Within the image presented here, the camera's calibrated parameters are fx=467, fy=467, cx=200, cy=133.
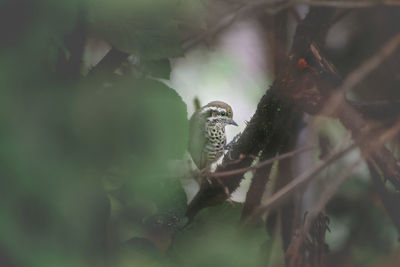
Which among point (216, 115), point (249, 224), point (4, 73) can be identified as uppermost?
point (4, 73)

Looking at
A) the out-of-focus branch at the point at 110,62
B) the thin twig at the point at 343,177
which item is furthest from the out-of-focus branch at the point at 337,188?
the out-of-focus branch at the point at 110,62

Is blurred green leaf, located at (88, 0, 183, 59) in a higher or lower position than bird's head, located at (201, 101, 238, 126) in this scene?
higher

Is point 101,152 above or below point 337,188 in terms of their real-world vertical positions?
above

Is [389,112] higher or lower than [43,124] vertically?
lower

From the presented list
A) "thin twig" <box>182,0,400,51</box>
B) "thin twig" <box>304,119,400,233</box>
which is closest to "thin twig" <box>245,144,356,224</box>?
"thin twig" <box>304,119,400,233</box>

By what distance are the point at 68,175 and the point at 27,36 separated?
117mm

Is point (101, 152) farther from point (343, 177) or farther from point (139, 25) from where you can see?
point (343, 177)

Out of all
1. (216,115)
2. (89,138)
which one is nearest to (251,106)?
(216,115)

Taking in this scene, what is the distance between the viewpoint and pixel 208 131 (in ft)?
1.48

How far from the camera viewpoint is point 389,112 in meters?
0.45

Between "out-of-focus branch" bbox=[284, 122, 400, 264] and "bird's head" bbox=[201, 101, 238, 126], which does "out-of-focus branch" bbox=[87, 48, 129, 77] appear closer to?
"bird's head" bbox=[201, 101, 238, 126]

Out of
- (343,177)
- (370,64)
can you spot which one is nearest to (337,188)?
(343,177)

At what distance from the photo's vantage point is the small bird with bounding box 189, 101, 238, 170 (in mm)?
444

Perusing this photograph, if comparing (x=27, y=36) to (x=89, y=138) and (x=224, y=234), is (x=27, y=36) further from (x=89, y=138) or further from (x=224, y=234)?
(x=224, y=234)
